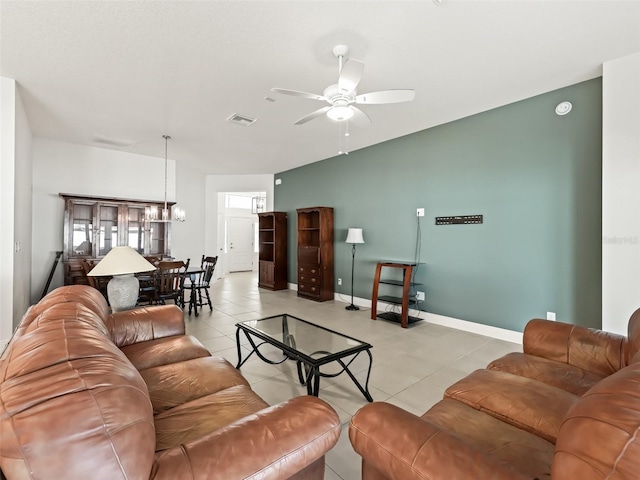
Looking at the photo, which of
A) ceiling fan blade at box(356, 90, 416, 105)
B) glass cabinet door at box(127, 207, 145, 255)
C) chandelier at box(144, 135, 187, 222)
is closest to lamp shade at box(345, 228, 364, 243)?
ceiling fan blade at box(356, 90, 416, 105)

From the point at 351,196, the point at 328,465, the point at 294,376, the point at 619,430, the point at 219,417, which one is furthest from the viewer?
the point at 351,196

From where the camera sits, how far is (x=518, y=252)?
3705 mm

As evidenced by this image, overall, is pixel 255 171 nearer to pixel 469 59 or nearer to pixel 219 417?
pixel 469 59

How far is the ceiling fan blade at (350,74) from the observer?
7.29 feet

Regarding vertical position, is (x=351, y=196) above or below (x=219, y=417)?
above

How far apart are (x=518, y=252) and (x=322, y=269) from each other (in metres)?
3.30

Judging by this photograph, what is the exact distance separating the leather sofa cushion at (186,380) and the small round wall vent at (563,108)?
417 centimetres

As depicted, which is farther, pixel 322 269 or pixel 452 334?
pixel 322 269

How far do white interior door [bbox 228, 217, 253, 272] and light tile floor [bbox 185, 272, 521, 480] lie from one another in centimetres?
510

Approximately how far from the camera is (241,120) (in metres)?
4.33

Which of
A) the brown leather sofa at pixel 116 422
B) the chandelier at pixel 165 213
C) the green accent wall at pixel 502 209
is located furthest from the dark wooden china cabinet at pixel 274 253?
the brown leather sofa at pixel 116 422

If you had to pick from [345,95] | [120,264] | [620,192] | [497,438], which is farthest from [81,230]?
[620,192]

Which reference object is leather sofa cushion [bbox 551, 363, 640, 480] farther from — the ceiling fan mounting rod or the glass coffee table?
the ceiling fan mounting rod

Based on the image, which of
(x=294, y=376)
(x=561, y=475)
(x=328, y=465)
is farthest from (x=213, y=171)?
(x=561, y=475)
